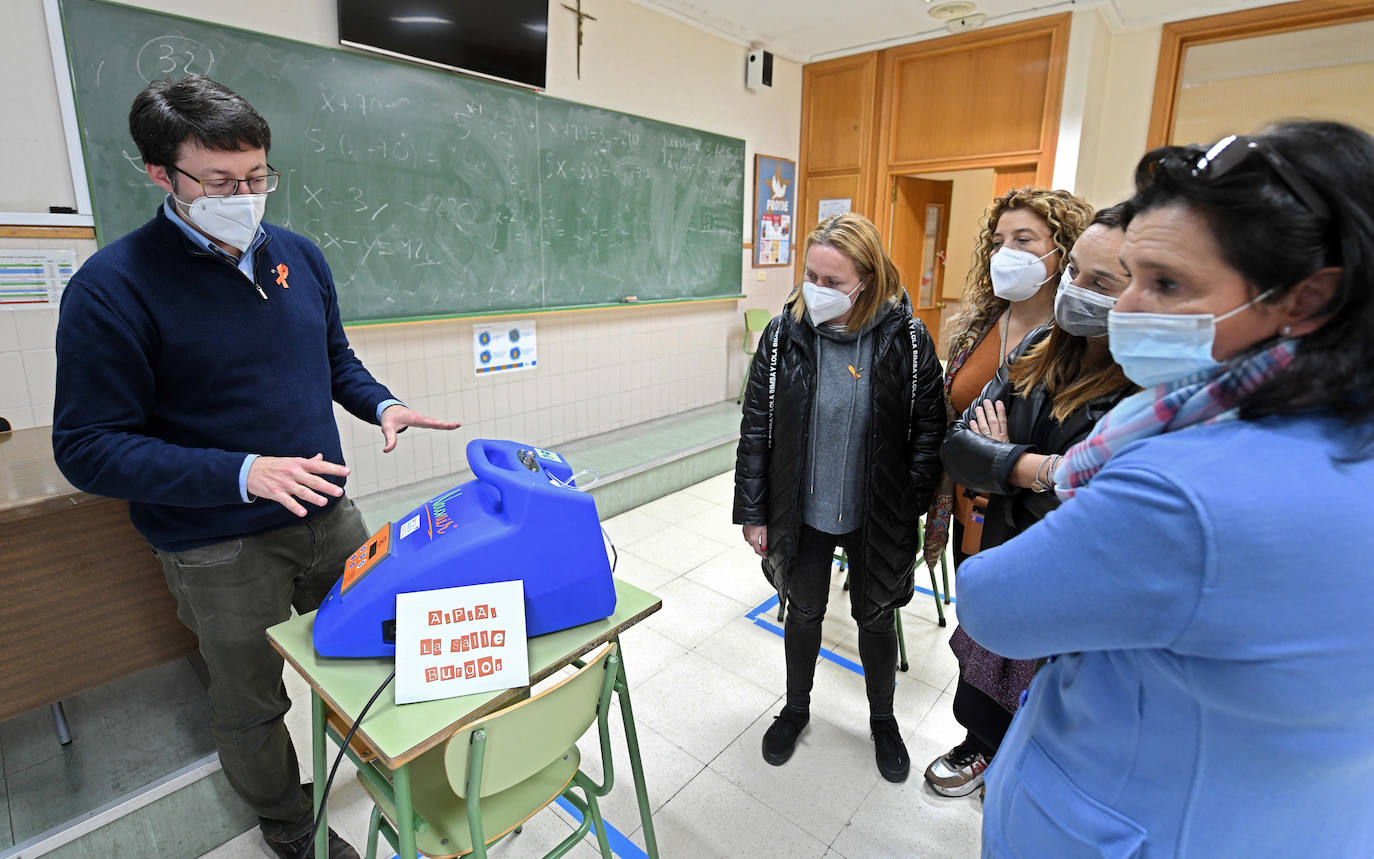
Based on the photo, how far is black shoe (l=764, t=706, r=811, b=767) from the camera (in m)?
1.93

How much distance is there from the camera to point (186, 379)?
1.27 m

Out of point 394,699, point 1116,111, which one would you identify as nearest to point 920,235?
point 1116,111

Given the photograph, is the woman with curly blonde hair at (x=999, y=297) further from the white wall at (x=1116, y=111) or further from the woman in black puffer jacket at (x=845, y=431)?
the white wall at (x=1116, y=111)

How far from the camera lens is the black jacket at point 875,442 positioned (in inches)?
64.5

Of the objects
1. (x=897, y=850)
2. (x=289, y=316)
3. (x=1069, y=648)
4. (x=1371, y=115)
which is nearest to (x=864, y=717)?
(x=897, y=850)

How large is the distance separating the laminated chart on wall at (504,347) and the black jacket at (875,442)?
2192mm

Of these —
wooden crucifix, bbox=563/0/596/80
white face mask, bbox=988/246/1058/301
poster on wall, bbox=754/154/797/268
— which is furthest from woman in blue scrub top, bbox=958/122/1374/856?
poster on wall, bbox=754/154/797/268

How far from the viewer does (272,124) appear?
2621 mm

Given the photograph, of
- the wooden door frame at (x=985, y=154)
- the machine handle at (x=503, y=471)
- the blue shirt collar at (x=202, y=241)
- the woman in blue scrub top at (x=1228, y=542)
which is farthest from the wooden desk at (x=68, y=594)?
the wooden door frame at (x=985, y=154)

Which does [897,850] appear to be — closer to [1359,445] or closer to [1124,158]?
[1359,445]

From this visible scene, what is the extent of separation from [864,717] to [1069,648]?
5.38 ft

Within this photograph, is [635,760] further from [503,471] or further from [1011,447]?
[1011,447]

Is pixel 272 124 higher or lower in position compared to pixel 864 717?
higher

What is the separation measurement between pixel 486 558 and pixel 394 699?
242 millimetres
